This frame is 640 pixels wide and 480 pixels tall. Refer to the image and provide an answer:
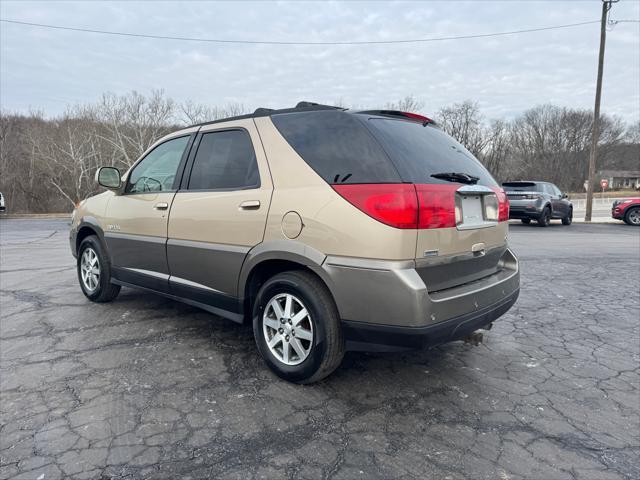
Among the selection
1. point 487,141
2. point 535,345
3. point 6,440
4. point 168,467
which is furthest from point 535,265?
point 487,141

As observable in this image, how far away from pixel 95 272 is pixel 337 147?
3.39m

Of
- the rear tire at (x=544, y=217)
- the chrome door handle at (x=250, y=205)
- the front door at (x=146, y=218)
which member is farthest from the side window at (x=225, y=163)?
the rear tire at (x=544, y=217)

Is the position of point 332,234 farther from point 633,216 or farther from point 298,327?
point 633,216

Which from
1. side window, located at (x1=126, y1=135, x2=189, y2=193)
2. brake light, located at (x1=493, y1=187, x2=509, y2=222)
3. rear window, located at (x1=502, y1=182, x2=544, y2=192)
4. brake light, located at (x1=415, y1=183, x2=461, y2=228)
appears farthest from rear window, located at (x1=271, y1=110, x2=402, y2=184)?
rear window, located at (x1=502, y1=182, x2=544, y2=192)

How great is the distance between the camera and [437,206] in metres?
2.46

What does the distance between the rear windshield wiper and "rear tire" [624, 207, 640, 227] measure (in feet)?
61.8

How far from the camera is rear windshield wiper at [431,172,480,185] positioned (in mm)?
2613

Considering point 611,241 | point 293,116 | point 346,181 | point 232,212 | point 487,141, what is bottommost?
point 611,241

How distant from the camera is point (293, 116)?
2.99 m

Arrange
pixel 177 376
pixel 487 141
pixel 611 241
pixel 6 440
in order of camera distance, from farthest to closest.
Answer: pixel 487 141 → pixel 611 241 → pixel 177 376 → pixel 6 440

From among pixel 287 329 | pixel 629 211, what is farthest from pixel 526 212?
pixel 287 329

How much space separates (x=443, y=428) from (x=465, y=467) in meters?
0.34

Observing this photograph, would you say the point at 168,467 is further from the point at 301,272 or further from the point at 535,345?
the point at 535,345

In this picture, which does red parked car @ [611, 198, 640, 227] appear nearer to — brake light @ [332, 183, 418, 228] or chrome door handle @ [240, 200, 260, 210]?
brake light @ [332, 183, 418, 228]
